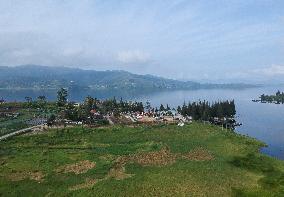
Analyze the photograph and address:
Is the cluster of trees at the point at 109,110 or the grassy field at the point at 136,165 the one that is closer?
the grassy field at the point at 136,165

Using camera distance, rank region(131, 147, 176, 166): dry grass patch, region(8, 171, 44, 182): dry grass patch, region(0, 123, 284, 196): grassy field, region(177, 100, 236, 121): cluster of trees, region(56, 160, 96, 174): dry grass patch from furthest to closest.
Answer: region(177, 100, 236, 121): cluster of trees, region(131, 147, 176, 166): dry grass patch, region(56, 160, 96, 174): dry grass patch, region(8, 171, 44, 182): dry grass patch, region(0, 123, 284, 196): grassy field

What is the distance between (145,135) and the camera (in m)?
107

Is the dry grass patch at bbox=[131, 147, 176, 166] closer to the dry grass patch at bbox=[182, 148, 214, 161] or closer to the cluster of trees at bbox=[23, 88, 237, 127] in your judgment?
the dry grass patch at bbox=[182, 148, 214, 161]

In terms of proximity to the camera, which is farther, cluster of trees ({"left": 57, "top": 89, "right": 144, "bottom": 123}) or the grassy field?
cluster of trees ({"left": 57, "top": 89, "right": 144, "bottom": 123})

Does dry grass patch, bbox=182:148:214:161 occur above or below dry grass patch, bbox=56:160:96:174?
above

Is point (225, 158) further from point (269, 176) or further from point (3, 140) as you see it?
point (3, 140)

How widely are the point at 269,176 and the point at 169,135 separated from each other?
129 ft

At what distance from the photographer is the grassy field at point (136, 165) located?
62.6m

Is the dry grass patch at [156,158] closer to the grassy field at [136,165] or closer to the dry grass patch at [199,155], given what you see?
the grassy field at [136,165]

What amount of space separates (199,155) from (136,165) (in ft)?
50.8

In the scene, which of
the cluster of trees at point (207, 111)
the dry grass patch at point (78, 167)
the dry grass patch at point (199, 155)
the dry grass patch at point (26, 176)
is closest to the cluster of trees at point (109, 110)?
the cluster of trees at point (207, 111)

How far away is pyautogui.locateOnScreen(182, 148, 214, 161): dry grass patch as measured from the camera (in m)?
81.3

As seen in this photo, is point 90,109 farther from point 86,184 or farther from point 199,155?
point 86,184

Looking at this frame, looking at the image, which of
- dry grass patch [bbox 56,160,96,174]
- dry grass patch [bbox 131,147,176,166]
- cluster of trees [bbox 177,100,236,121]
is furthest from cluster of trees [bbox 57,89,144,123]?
dry grass patch [bbox 56,160,96,174]
